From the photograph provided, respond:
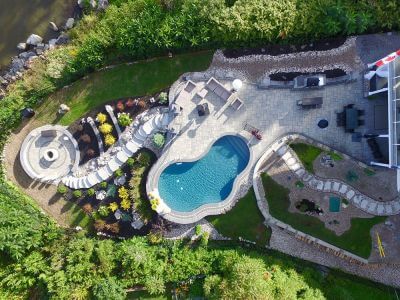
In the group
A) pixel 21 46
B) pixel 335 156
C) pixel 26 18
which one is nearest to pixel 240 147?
pixel 335 156


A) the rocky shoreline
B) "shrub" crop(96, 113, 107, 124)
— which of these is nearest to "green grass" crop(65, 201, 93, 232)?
"shrub" crop(96, 113, 107, 124)

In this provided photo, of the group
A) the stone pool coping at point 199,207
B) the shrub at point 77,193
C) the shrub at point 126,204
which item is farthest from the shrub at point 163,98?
the shrub at point 77,193

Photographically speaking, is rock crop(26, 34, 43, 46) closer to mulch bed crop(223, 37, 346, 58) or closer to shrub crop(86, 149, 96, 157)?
shrub crop(86, 149, 96, 157)

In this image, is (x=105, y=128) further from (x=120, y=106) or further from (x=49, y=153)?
(x=49, y=153)

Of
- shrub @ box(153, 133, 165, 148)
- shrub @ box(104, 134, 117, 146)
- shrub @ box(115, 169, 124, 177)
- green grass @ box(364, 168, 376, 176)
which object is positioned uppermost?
shrub @ box(104, 134, 117, 146)

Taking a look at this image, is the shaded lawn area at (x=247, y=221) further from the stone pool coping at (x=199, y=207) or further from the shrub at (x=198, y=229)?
the shrub at (x=198, y=229)

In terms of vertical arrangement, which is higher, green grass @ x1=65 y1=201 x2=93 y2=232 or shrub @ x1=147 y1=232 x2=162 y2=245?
green grass @ x1=65 y1=201 x2=93 y2=232
